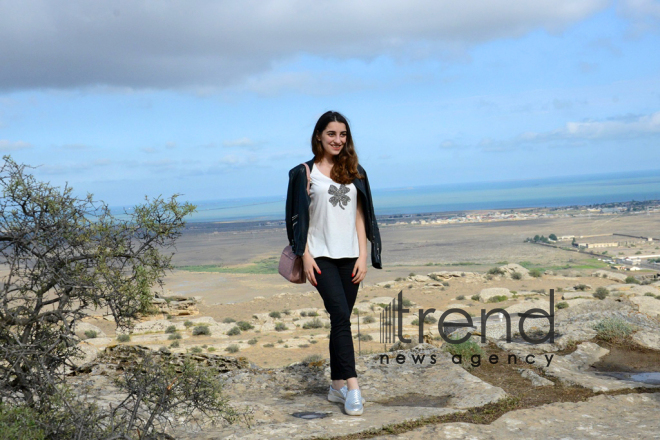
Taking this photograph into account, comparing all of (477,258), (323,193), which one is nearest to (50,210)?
(323,193)

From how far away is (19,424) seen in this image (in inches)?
111

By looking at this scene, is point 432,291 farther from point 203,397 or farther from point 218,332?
point 203,397

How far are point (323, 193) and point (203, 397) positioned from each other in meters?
1.58

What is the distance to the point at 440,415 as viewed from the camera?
3770 mm

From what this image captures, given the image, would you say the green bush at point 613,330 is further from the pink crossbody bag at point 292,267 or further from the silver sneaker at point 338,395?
the pink crossbody bag at point 292,267

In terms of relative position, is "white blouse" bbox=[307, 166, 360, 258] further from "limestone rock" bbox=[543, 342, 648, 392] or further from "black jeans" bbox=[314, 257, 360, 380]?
"limestone rock" bbox=[543, 342, 648, 392]

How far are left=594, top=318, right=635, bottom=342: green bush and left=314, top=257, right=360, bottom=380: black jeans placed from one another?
11.7 ft

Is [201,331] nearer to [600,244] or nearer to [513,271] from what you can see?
[513,271]

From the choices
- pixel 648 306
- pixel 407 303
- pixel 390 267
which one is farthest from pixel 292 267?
pixel 390 267

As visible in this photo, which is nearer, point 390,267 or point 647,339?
point 647,339

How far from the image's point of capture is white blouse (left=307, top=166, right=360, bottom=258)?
4020 millimetres

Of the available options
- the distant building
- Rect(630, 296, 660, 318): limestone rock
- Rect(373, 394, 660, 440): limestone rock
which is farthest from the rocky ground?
the distant building

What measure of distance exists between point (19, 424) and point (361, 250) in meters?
2.36

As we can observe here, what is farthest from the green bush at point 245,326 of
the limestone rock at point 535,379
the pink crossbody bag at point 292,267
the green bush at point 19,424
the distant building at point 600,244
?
the distant building at point 600,244
